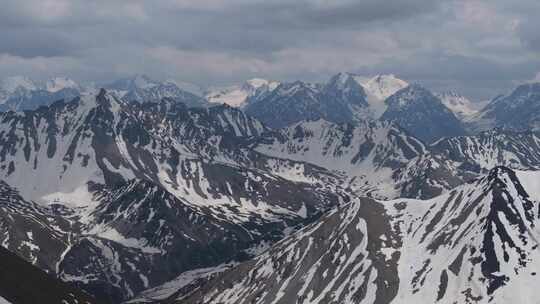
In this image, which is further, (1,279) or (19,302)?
(1,279)

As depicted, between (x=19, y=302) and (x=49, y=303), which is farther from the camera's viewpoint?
(x=49, y=303)
